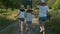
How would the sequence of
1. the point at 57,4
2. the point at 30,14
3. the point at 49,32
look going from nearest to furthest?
the point at 30,14 → the point at 49,32 → the point at 57,4

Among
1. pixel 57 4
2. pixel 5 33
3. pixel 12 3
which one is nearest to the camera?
pixel 5 33

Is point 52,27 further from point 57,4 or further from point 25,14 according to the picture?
point 57,4

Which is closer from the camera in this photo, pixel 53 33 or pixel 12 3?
pixel 53 33

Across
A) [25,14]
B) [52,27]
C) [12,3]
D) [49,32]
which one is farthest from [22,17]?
[12,3]

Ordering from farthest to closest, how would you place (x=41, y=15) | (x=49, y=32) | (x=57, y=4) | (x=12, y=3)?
(x=57, y=4)
(x=12, y=3)
(x=49, y=32)
(x=41, y=15)

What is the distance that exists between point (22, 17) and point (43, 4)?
2027mm

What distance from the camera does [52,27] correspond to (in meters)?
→ 15.1

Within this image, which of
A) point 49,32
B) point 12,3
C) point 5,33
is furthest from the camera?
point 12,3

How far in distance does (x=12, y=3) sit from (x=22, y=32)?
1439 cm

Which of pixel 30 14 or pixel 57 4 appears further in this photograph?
pixel 57 4

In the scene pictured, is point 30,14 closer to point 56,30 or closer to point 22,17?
point 22,17

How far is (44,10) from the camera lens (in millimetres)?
11516

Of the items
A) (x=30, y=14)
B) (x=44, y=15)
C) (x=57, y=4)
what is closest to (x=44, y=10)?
(x=44, y=15)

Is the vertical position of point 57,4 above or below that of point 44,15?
below
